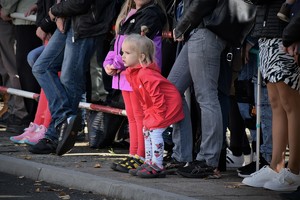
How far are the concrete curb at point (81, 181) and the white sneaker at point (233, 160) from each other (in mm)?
1621

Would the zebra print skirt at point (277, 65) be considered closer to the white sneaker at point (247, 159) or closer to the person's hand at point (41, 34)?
the white sneaker at point (247, 159)

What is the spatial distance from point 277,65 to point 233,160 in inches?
79.4

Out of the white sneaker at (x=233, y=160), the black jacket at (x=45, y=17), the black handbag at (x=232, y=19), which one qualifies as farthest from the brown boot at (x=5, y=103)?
the black handbag at (x=232, y=19)

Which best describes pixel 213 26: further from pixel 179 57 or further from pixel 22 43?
pixel 22 43

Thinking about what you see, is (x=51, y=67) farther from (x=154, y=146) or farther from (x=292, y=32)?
(x=292, y=32)

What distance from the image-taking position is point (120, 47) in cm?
977

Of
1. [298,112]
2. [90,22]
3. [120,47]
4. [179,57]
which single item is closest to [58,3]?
[90,22]

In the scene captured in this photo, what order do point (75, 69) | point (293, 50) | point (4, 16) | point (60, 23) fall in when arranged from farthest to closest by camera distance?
1. point (4, 16)
2. point (60, 23)
3. point (75, 69)
4. point (293, 50)

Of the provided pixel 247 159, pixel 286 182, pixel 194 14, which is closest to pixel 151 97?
pixel 194 14

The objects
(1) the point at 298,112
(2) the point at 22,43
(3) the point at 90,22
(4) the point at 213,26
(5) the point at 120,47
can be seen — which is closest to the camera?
(1) the point at 298,112

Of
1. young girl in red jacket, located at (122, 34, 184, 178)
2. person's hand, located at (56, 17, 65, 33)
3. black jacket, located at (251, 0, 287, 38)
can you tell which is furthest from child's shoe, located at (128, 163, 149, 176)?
person's hand, located at (56, 17, 65, 33)

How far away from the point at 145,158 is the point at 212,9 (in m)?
1.49

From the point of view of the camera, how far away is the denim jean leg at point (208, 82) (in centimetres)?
880

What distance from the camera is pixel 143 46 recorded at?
29.8 ft
